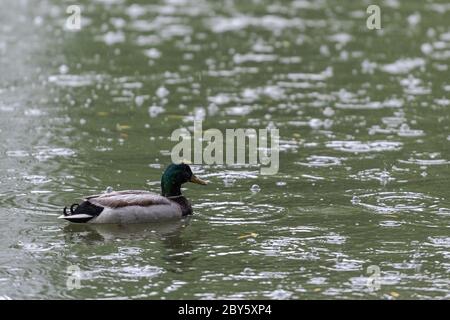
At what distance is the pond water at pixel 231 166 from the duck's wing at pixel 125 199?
0.26 m

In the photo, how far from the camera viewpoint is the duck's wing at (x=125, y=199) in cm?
1092

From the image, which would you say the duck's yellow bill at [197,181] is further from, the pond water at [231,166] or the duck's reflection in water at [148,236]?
the duck's reflection in water at [148,236]

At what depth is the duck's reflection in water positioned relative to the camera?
1007 centimetres

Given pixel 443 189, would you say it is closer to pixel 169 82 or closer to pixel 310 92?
pixel 310 92

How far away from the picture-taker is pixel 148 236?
1068 cm

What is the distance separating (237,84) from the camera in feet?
63.0

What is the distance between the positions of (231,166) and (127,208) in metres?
3.02

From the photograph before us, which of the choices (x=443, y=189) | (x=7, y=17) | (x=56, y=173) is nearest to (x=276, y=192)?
(x=443, y=189)

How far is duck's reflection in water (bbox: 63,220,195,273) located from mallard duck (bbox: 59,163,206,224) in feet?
0.28

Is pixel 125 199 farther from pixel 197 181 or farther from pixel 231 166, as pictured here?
pixel 231 166

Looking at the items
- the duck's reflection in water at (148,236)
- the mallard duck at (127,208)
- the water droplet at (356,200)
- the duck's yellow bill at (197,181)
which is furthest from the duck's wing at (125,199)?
the water droplet at (356,200)

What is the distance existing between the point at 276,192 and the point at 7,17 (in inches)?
642

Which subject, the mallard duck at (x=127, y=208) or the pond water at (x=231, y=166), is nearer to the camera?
the pond water at (x=231, y=166)

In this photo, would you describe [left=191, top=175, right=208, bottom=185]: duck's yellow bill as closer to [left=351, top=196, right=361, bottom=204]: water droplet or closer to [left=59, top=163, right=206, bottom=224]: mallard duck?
[left=59, top=163, right=206, bottom=224]: mallard duck
